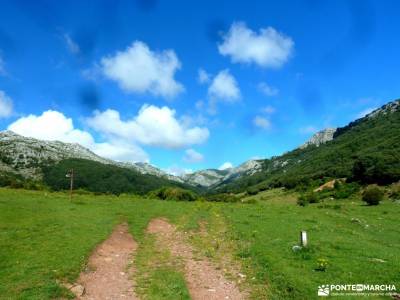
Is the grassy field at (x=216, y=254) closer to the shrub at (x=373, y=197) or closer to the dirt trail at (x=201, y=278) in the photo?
the dirt trail at (x=201, y=278)

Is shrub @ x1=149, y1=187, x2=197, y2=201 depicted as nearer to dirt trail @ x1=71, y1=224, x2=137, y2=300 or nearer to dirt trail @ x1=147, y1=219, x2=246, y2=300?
dirt trail @ x1=147, y1=219, x2=246, y2=300

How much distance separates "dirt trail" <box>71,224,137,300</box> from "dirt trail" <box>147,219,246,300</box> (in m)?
2.84

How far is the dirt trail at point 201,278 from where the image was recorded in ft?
56.2

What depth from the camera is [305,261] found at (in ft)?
69.6

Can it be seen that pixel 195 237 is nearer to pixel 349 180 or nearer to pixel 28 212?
pixel 28 212

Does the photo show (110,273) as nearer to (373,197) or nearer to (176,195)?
(373,197)

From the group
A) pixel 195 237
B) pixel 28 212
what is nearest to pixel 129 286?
pixel 195 237

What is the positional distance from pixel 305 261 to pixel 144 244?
44.2ft

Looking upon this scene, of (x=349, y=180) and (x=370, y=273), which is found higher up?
(x=349, y=180)

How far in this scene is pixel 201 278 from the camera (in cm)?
1988

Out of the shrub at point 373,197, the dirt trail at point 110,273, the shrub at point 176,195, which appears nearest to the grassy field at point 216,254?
the dirt trail at point 110,273

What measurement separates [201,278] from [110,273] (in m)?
5.05

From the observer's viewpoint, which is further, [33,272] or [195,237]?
[195,237]

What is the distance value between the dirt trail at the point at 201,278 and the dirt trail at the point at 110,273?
9.31 feet
